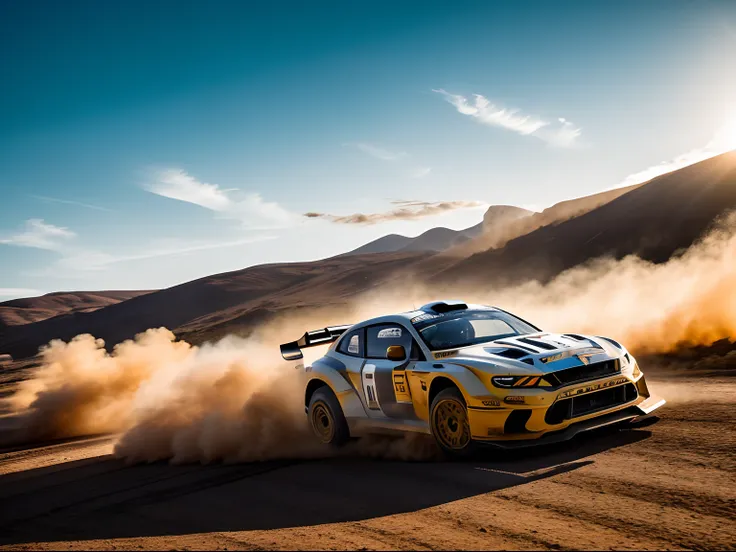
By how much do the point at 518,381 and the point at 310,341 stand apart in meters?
3.99

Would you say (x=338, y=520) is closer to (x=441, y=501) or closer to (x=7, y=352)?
(x=441, y=501)

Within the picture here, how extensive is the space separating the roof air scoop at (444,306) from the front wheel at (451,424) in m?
1.50

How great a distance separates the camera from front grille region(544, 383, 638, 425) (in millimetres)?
6805

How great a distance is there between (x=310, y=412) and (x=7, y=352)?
443 feet

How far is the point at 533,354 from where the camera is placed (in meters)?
7.16

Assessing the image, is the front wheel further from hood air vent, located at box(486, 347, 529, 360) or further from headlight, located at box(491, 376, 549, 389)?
hood air vent, located at box(486, 347, 529, 360)

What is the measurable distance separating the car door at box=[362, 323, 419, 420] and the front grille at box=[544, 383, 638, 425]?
174 centimetres

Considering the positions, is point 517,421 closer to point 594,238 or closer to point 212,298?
point 594,238

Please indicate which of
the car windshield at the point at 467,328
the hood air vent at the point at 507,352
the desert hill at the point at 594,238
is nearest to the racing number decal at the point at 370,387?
the car windshield at the point at 467,328

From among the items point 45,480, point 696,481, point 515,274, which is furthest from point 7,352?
point 696,481

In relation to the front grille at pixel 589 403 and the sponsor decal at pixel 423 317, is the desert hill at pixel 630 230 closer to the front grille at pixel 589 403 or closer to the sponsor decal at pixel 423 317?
the sponsor decal at pixel 423 317

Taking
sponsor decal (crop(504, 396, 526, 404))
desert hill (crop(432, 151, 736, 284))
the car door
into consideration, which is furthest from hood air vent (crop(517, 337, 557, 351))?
desert hill (crop(432, 151, 736, 284))

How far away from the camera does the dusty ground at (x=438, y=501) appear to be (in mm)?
4723

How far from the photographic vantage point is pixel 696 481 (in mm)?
5535
